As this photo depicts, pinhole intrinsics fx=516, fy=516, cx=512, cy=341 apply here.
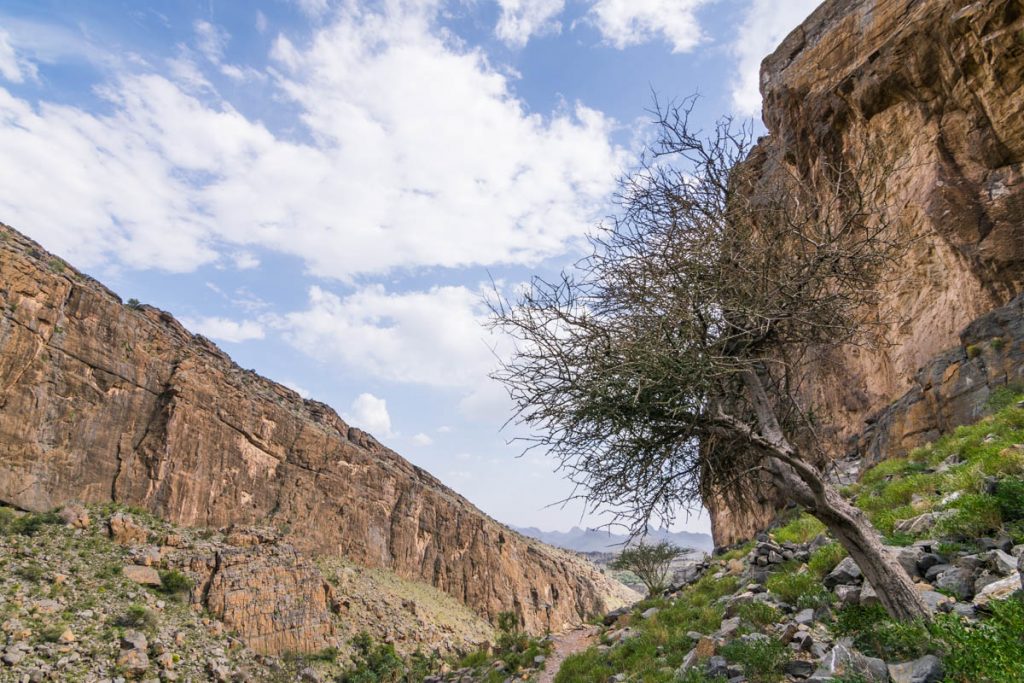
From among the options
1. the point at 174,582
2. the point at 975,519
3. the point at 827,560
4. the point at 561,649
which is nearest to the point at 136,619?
the point at 174,582

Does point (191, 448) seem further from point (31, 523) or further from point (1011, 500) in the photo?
point (1011, 500)

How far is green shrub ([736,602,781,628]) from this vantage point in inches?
271

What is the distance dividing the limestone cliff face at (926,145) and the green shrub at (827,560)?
548cm

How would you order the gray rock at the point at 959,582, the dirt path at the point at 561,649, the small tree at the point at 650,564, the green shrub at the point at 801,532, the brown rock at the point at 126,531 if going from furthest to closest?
the brown rock at the point at 126,531 < the small tree at the point at 650,564 < the dirt path at the point at 561,649 < the green shrub at the point at 801,532 < the gray rock at the point at 959,582

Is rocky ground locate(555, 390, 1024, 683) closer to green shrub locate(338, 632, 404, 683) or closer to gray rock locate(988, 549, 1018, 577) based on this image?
gray rock locate(988, 549, 1018, 577)

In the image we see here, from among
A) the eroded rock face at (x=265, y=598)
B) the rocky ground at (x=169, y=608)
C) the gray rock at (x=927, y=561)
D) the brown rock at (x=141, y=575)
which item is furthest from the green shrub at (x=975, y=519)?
the eroded rock face at (x=265, y=598)

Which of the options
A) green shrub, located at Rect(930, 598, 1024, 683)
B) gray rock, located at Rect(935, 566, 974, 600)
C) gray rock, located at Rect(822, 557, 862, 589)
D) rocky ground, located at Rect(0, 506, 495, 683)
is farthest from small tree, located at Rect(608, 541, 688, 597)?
green shrub, located at Rect(930, 598, 1024, 683)

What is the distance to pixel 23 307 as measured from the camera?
135ft

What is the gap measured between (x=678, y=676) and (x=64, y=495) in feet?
177

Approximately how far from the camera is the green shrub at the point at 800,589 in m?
6.44

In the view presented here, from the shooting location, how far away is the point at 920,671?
361 cm

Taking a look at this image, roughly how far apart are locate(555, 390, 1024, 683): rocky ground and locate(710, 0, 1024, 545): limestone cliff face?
3.55 metres

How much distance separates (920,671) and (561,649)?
13.0 meters

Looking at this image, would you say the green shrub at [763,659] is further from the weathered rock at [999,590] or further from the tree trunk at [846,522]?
the weathered rock at [999,590]
